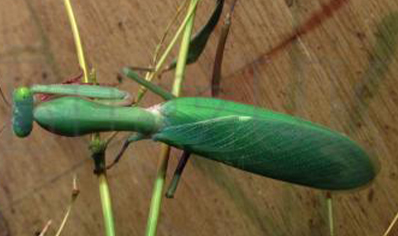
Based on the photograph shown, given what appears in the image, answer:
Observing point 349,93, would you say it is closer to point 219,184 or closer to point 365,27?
point 365,27

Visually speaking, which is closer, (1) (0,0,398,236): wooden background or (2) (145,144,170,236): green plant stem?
(2) (145,144,170,236): green plant stem

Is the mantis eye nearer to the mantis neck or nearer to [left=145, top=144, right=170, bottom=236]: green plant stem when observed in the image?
the mantis neck

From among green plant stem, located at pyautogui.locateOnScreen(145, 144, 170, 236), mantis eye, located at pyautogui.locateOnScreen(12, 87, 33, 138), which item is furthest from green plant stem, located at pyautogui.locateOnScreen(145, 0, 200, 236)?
mantis eye, located at pyautogui.locateOnScreen(12, 87, 33, 138)

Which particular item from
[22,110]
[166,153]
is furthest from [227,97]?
[22,110]

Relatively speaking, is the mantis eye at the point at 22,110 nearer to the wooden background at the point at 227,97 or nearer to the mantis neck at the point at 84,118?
the mantis neck at the point at 84,118

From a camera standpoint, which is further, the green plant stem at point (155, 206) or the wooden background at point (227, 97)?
the wooden background at point (227, 97)

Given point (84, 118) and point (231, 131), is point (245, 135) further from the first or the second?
point (84, 118)

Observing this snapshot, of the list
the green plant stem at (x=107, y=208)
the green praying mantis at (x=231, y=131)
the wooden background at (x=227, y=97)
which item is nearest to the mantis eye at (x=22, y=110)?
the green praying mantis at (x=231, y=131)
